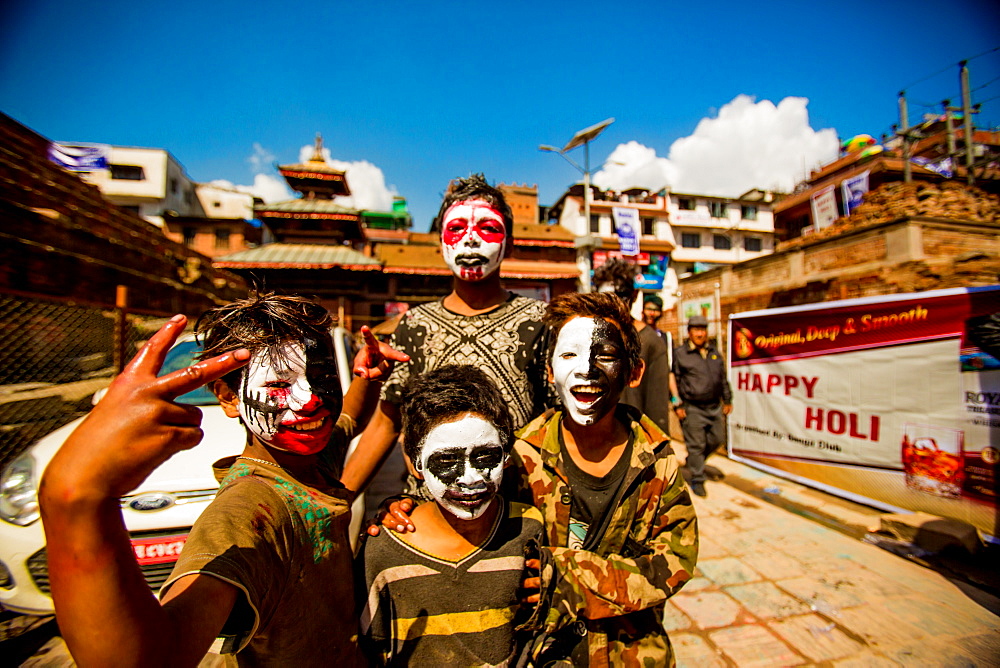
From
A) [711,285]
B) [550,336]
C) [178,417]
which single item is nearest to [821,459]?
[550,336]

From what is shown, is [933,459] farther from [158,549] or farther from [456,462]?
[158,549]

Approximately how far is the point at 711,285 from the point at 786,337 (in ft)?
22.9

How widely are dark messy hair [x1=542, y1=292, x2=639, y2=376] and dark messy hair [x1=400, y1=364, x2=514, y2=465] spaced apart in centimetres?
41

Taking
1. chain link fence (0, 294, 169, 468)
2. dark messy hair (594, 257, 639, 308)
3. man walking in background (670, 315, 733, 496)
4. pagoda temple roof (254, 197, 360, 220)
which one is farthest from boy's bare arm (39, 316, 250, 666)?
pagoda temple roof (254, 197, 360, 220)

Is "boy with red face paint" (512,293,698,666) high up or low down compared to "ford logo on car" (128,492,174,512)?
up

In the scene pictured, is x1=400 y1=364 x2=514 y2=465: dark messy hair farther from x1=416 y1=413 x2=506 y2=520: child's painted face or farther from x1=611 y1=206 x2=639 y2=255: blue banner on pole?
x1=611 y1=206 x2=639 y2=255: blue banner on pole

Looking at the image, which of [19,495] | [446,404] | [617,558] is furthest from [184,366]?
[617,558]

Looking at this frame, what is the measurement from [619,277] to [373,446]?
285 centimetres

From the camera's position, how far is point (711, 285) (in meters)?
12.0

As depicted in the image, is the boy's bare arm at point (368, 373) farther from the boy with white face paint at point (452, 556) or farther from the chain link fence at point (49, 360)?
the chain link fence at point (49, 360)

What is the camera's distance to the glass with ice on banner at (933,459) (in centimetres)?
385

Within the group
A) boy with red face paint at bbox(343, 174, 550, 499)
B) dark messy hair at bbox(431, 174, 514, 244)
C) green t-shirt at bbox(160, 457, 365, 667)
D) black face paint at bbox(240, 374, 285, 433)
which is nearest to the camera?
green t-shirt at bbox(160, 457, 365, 667)

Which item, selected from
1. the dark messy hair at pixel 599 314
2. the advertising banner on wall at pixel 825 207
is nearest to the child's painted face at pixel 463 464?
the dark messy hair at pixel 599 314

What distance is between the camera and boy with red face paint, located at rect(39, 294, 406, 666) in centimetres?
65
